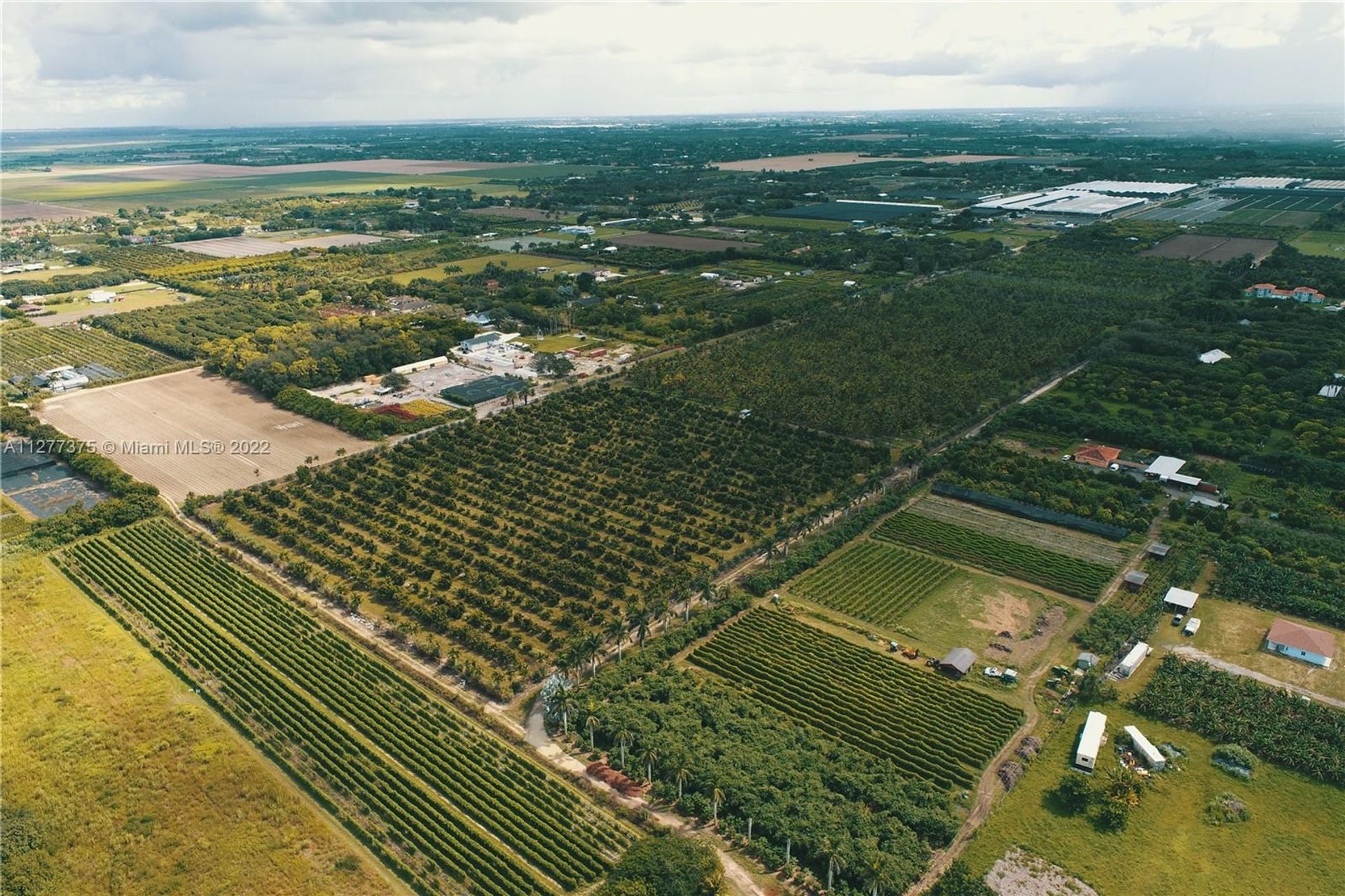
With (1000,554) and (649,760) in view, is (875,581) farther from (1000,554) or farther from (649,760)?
(649,760)

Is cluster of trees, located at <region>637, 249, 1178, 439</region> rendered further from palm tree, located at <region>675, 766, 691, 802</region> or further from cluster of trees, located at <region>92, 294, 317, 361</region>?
cluster of trees, located at <region>92, 294, 317, 361</region>

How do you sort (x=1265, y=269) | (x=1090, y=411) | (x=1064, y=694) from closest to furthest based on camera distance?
1. (x=1064, y=694)
2. (x=1090, y=411)
3. (x=1265, y=269)

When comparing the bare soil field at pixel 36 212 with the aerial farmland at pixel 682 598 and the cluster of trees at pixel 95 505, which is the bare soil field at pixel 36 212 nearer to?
the aerial farmland at pixel 682 598

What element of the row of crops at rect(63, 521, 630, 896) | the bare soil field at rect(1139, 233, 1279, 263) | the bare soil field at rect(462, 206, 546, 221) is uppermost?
the bare soil field at rect(462, 206, 546, 221)

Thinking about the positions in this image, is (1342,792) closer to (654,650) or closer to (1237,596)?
(1237,596)

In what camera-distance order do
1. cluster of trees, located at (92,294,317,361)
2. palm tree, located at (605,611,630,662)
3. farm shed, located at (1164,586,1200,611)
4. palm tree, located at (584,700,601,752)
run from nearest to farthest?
palm tree, located at (584,700,601,752) → palm tree, located at (605,611,630,662) → farm shed, located at (1164,586,1200,611) → cluster of trees, located at (92,294,317,361)

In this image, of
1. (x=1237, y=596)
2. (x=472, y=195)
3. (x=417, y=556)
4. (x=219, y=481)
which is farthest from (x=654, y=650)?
(x=472, y=195)

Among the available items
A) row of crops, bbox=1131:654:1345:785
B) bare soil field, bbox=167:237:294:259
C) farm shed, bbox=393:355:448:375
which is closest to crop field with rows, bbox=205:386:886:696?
farm shed, bbox=393:355:448:375
